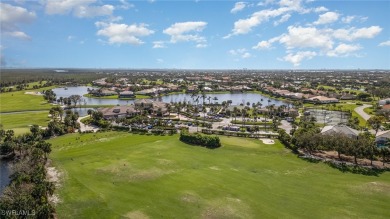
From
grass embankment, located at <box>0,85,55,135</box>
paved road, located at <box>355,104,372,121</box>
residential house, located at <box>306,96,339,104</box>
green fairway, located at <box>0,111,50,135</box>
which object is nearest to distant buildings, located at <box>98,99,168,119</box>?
green fairway, located at <box>0,111,50,135</box>

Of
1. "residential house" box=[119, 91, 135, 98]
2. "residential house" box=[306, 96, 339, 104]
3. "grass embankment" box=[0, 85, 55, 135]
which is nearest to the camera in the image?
"grass embankment" box=[0, 85, 55, 135]

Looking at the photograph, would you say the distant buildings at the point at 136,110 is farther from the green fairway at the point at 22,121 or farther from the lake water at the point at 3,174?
the lake water at the point at 3,174

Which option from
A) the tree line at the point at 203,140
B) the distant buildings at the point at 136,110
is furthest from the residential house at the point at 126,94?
the tree line at the point at 203,140

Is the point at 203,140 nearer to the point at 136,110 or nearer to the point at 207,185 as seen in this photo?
the point at 207,185

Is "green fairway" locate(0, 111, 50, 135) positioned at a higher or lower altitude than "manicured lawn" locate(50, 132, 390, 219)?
higher

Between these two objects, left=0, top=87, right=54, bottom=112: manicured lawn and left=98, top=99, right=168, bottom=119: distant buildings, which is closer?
left=98, top=99, right=168, bottom=119: distant buildings

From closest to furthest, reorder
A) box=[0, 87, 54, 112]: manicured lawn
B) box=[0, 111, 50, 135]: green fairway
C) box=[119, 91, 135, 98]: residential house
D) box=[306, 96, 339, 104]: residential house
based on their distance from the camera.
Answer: box=[0, 111, 50, 135]: green fairway
box=[0, 87, 54, 112]: manicured lawn
box=[306, 96, 339, 104]: residential house
box=[119, 91, 135, 98]: residential house

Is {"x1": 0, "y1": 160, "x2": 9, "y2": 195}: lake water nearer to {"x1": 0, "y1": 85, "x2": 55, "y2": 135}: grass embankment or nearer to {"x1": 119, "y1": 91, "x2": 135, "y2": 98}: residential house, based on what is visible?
{"x1": 0, "y1": 85, "x2": 55, "y2": 135}: grass embankment
